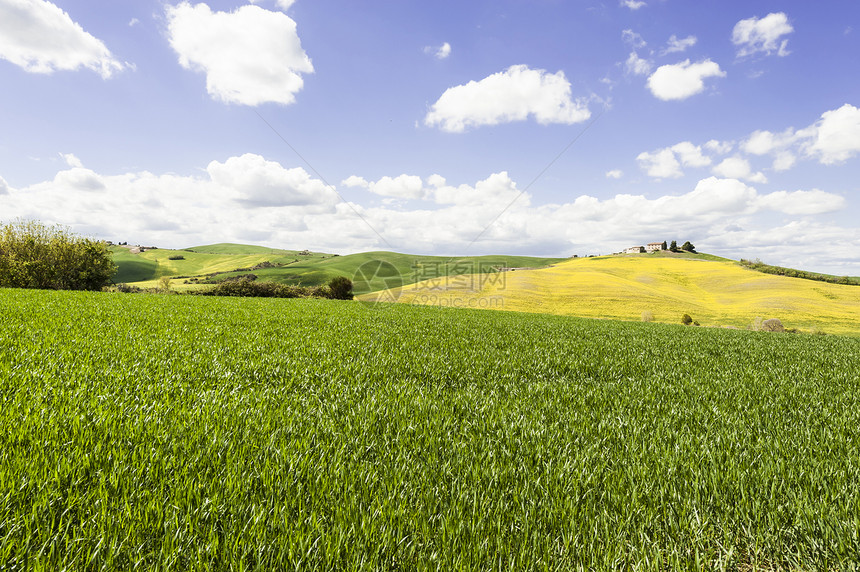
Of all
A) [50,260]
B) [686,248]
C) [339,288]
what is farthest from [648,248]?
[50,260]

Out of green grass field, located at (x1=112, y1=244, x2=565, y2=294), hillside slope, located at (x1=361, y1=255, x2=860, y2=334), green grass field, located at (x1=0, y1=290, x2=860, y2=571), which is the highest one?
green grass field, located at (x1=112, y1=244, x2=565, y2=294)

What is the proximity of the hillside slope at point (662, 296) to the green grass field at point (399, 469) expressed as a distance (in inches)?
1808

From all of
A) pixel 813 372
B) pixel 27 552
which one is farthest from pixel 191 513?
pixel 813 372

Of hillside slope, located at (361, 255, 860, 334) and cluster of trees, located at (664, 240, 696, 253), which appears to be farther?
cluster of trees, located at (664, 240, 696, 253)

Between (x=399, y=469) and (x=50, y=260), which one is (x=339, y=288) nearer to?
(x=50, y=260)

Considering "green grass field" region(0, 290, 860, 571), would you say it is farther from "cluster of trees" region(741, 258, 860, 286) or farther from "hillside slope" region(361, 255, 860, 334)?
"cluster of trees" region(741, 258, 860, 286)

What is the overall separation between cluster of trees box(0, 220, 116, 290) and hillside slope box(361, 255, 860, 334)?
37528mm

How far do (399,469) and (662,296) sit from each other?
73.5 metres

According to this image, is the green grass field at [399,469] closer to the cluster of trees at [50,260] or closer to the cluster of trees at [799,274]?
the cluster of trees at [50,260]

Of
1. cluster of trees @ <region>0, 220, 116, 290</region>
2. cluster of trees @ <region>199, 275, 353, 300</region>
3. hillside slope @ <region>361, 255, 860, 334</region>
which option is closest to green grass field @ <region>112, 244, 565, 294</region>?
hillside slope @ <region>361, 255, 860, 334</region>

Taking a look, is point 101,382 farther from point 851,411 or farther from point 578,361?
point 851,411

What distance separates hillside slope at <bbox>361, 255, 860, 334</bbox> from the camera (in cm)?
5312

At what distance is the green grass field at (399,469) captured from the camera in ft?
9.00

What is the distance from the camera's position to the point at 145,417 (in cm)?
488
